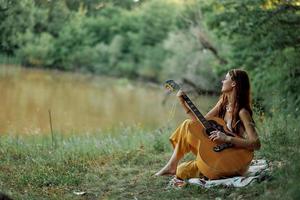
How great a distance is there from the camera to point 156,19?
46.2m

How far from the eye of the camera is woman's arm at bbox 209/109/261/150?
4.98 m

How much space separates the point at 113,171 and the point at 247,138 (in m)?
1.91

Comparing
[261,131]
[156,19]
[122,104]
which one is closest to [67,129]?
[261,131]

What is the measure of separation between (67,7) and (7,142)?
5.72 m

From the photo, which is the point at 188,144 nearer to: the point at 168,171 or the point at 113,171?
the point at 168,171

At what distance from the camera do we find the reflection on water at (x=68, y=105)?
13540 mm

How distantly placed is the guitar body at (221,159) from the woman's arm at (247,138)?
0.35 ft

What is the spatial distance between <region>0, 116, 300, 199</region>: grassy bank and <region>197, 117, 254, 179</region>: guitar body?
0.81 ft

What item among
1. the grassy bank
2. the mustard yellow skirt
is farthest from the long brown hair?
the grassy bank

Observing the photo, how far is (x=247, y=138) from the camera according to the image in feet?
16.7

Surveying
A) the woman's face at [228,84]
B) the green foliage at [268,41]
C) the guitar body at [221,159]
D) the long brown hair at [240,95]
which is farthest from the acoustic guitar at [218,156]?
→ the green foliage at [268,41]

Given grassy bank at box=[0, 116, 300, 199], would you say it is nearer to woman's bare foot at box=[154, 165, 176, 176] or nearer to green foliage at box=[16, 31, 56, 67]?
woman's bare foot at box=[154, 165, 176, 176]

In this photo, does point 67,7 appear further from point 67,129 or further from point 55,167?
point 55,167

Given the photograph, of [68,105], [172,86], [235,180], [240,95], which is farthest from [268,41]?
[68,105]
